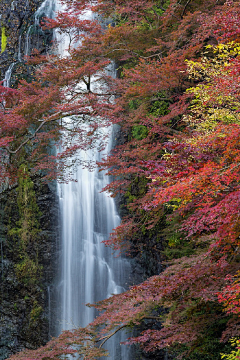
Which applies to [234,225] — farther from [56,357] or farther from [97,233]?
[97,233]

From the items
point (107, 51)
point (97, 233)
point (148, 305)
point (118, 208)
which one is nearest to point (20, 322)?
point (97, 233)

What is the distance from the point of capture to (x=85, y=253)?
14.2 m

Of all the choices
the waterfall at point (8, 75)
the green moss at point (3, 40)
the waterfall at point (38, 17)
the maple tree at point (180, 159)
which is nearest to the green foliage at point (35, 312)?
the maple tree at point (180, 159)

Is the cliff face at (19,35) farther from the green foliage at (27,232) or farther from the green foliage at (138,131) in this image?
the green foliage at (138,131)

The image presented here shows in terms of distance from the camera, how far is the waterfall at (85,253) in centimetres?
1344

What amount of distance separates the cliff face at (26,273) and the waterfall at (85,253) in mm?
552

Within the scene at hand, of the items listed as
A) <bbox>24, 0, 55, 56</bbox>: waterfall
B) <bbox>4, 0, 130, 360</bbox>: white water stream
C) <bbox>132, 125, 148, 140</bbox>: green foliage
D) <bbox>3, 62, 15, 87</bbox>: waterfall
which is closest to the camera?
<bbox>132, 125, 148, 140</bbox>: green foliage

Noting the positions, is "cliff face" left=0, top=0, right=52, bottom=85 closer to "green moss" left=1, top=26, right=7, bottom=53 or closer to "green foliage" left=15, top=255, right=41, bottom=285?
"green moss" left=1, top=26, right=7, bottom=53

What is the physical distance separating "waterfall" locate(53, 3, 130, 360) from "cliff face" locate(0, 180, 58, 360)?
55cm

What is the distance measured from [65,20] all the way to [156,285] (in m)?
7.95

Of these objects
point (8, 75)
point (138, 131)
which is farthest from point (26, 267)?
point (8, 75)

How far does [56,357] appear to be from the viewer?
600cm

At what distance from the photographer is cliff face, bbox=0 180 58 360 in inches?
519

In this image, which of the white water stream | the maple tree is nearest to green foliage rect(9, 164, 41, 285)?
the white water stream
